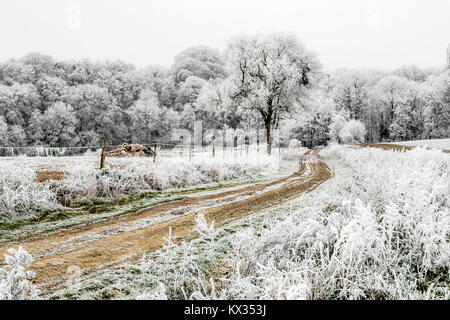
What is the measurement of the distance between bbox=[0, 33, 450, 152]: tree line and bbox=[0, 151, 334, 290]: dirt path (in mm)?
16085

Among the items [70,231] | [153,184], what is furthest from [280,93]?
[70,231]

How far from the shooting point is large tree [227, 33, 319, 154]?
21078 mm

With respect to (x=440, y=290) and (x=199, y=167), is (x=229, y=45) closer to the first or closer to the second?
(x=199, y=167)

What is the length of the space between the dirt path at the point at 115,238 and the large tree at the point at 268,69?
1585 centimetres

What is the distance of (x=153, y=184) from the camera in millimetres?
8633

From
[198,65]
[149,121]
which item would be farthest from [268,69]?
[198,65]

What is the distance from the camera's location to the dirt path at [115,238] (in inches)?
130

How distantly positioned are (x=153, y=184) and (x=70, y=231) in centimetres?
392

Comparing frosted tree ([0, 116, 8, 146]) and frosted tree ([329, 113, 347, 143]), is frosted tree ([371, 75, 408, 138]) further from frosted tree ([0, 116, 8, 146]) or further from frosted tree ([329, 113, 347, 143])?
frosted tree ([0, 116, 8, 146])

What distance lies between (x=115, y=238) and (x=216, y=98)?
22883 mm

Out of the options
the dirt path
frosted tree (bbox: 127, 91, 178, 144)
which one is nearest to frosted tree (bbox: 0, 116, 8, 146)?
frosted tree (bbox: 127, 91, 178, 144)

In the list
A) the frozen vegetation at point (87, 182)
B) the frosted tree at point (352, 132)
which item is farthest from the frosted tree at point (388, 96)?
the frozen vegetation at point (87, 182)

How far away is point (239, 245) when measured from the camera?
333 centimetres

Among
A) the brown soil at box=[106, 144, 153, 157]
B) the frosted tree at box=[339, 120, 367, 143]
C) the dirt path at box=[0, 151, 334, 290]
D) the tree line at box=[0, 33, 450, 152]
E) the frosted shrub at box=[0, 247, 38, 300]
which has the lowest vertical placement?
the dirt path at box=[0, 151, 334, 290]
